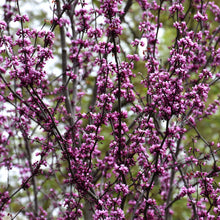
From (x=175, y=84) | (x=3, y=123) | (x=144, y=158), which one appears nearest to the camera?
(x=175, y=84)

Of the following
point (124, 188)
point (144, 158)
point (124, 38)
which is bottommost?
point (124, 188)

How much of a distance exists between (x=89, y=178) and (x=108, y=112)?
994mm

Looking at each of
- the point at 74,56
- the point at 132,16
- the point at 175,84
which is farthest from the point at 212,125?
the point at 175,84

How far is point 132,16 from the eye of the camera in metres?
8.78

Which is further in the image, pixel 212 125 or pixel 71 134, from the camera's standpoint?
pixel 212 125

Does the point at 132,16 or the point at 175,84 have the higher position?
the point at 132,16

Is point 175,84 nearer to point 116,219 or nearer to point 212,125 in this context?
point 116,219

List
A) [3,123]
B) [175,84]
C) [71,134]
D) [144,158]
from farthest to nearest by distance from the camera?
1. [3,123]
2. [71,134]
3. [144,158]
4. [175,84]

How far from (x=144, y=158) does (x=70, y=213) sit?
1493 mm

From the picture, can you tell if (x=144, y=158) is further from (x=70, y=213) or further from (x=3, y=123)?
(x=3, y=123)

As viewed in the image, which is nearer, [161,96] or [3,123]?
[161,96]

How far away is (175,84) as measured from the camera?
12.4 ft

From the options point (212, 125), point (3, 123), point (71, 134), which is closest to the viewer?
point (71, 134)

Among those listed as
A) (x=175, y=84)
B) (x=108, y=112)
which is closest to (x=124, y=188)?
(x=108, y=112)
